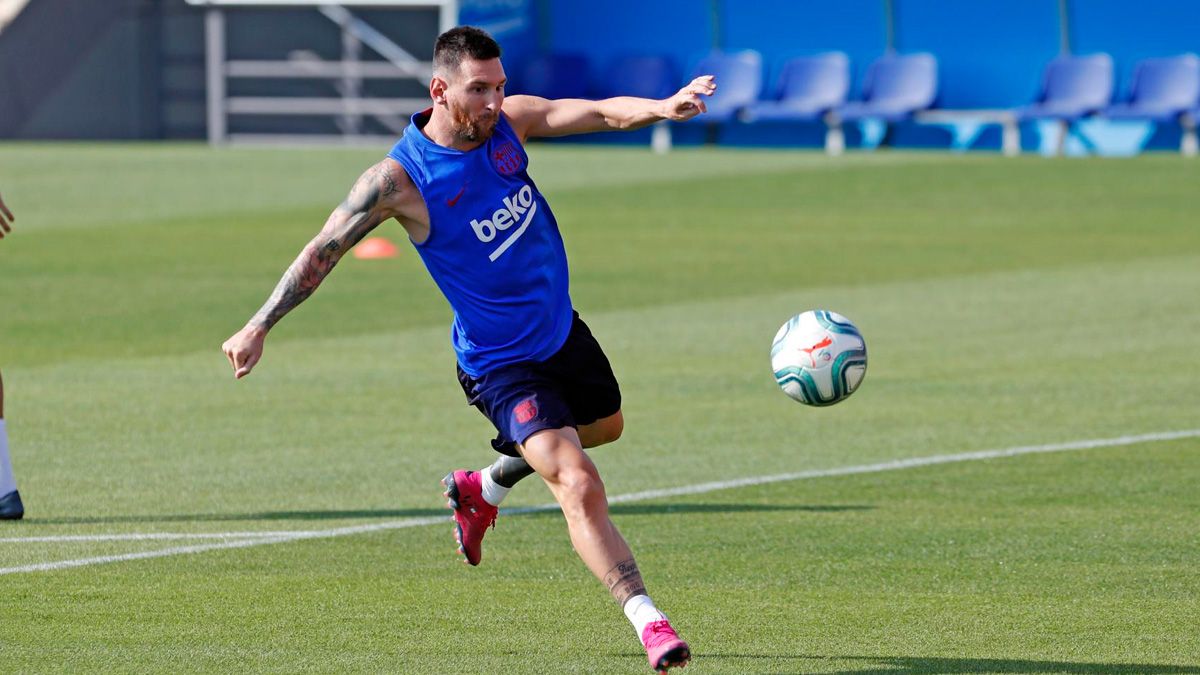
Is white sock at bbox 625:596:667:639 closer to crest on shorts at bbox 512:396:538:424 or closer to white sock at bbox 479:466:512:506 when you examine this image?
crest on shorts at bbox 512:396:538:424

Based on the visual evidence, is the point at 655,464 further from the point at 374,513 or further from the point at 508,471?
the point at 508,471

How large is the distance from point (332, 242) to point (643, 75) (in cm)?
3331

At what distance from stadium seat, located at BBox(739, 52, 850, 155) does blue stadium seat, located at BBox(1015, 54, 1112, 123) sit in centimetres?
337

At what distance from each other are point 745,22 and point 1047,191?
14339mm

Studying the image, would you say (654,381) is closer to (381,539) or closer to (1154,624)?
(381,539)

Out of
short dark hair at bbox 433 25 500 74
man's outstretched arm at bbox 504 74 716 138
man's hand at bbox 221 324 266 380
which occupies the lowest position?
man's hand at bbox 221 324 266 380

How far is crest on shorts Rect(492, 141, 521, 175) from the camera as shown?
679 centimetres

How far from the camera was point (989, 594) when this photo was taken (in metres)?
7.43

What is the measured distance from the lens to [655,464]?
10.4 metres

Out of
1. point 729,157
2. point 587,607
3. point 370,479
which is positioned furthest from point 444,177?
point 729,157

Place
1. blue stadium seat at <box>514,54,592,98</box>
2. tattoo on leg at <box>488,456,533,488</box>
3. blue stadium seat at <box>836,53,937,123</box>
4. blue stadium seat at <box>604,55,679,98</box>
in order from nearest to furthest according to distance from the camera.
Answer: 1. tattoo on leg at <box>488,456,533,488</box>
2. blue stadium seat at <box>836,53,937,123</box>
3. blue stadium seat at <box>604,55,679,98</box>
4. blue stadium seat at <box>514,54,592,98</box>

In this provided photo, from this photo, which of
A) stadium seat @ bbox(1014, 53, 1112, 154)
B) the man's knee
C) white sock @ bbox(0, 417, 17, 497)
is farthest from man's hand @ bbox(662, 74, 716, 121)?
stadium seat @ bbox(1014, 53, 1112, 154)

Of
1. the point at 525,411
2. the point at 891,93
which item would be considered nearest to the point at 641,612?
the point at 525,411

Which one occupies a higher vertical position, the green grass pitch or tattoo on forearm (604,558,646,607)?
tattoo on forearm (604,558,646,607)
